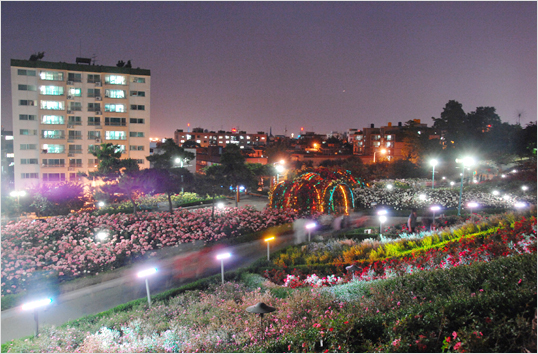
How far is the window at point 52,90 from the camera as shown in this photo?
39.6 m

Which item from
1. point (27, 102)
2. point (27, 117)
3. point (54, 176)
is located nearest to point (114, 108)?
point (27, 102)

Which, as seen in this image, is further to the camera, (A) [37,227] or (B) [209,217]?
(B) [209,217]

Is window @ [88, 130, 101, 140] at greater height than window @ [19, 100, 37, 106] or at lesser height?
lesser

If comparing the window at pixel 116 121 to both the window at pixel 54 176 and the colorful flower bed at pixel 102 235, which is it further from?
the colorful flower bed at pixel 102 235

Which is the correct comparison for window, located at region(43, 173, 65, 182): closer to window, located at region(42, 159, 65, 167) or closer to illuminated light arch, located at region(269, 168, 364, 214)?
window, located at region(42, 159, 65, 167)

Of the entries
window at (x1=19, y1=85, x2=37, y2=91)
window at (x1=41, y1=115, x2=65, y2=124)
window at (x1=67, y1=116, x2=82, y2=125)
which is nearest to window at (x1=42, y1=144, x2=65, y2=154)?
window at (x1=41, y1=115, x2=65, y2=124)

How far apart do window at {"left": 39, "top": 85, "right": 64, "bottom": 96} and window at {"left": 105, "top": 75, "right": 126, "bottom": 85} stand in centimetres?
495

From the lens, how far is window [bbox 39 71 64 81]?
39.4 m

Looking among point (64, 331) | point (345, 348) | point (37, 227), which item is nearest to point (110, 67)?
point (37, 227)

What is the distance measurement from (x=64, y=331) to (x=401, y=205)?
18.3m

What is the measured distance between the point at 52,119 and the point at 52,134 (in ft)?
5.57

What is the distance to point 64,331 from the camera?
7.83 meters

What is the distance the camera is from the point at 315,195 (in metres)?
19.0

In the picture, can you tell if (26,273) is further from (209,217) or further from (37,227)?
(209,217)
